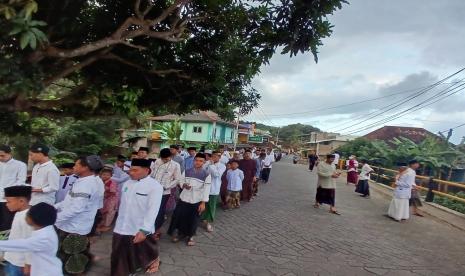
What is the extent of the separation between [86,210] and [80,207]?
0.16 m

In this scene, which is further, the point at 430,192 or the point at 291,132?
the point at 291,132

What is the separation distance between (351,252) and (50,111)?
5.70m

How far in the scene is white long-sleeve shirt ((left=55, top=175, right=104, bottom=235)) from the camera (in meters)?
4.58

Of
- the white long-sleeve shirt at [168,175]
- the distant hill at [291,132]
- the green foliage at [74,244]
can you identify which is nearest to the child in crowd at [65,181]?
the green foliage at [74,244]

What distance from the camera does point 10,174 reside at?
5480mm

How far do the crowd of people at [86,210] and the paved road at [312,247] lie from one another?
1.45ft

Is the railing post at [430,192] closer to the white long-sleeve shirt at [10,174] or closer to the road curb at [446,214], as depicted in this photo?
the road curb at [446,214]

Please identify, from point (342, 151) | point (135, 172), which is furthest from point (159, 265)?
point (342, 151)

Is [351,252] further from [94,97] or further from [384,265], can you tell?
[94,97]

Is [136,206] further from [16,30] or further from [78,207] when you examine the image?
[16,30]

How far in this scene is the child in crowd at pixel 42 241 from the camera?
10.2 feet

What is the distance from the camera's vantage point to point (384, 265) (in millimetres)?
6207

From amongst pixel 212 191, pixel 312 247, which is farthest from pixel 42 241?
pixel 212 191

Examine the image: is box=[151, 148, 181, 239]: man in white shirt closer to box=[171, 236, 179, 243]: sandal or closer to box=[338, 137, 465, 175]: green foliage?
box=[171, 236, 179, 243]: sandal
